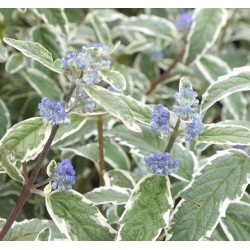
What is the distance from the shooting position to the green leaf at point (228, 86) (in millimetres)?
1116

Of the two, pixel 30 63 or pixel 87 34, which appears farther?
pixel 87 34

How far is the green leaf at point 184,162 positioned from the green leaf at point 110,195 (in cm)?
13

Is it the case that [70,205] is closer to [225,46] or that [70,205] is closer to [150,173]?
[150,173]

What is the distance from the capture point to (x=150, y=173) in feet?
3.46

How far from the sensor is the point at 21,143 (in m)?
0.98

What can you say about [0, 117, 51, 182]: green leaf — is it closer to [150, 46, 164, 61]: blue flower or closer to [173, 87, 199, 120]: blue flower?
[173, 87, 199, 120]: blue flower

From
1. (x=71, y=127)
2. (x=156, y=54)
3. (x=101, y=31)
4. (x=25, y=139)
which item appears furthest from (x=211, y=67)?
(x=25, y=139)

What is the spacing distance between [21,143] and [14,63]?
69 centimetres

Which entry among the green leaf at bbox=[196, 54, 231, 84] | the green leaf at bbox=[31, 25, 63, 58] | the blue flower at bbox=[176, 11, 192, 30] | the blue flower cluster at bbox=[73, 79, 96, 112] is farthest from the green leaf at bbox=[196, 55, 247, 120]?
the blue flower cluster at bbox=[73, 79, 96, 112]

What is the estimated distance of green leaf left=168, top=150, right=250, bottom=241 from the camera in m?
1.07

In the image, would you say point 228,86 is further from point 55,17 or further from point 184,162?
point 55,17

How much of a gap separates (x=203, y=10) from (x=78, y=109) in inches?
33.9

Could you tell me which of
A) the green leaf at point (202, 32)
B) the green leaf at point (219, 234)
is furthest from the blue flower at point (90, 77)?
the green leaf at point (202, 32)
